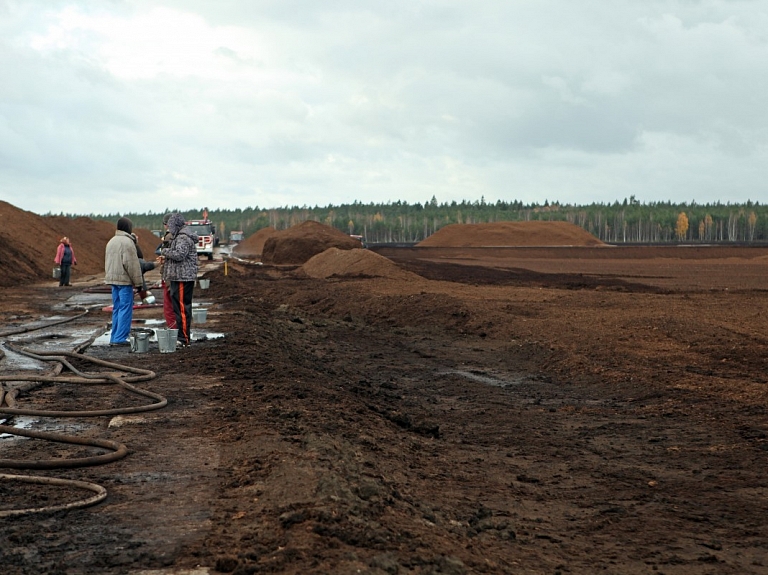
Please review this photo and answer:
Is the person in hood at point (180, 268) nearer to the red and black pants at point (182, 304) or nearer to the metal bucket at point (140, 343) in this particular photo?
the red and black pants at point (182, 304)

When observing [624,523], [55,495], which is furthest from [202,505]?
[624,523]

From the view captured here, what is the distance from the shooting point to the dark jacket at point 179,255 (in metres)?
13.7

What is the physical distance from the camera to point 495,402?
11.6m

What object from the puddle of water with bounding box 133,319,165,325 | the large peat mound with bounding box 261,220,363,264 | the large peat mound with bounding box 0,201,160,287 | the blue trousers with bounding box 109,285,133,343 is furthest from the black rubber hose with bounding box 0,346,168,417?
the large peat mound with bounding box 261,220,363,264

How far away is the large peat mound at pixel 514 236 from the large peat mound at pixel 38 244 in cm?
4382

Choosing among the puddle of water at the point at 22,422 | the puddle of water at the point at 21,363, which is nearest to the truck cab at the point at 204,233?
the puddle of water at the point at 21,363

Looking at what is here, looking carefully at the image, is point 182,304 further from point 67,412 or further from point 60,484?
point 60,484

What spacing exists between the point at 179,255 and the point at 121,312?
1.49m

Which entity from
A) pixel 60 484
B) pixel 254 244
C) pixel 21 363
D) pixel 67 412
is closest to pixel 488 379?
pixel 21 363

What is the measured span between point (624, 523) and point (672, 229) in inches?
6111

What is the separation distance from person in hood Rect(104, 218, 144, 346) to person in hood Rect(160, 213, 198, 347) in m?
0.45

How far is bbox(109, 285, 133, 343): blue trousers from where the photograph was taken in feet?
46.2

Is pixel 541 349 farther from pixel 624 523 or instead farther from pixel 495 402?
pixel 624 523

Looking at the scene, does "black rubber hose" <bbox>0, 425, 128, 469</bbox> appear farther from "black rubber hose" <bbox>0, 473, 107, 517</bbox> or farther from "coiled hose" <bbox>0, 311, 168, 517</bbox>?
"black rubber hose" <bbox>0, 473, 107, 517</bbox>
